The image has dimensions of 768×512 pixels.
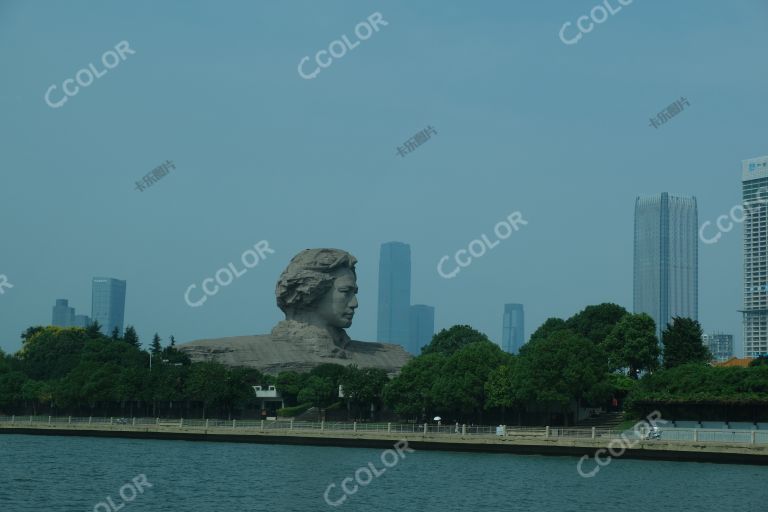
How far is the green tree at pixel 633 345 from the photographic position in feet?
305

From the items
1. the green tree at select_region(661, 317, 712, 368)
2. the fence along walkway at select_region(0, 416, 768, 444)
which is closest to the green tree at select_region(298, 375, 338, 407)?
Result: the fence along walkway at select_region(0, 416, 768, 444)

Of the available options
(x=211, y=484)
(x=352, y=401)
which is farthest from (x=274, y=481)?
(x=352, y=401)

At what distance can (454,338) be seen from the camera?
421 ft

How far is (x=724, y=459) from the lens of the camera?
2213 inches

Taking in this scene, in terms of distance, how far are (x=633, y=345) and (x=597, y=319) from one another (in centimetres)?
1339

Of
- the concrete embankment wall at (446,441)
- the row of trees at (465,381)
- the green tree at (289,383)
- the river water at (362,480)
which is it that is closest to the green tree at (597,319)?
the row of trees at (465,381)

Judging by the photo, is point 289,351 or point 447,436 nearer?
point 447,436

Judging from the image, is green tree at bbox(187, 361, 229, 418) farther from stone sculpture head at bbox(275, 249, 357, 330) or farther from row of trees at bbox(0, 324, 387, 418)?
stone sculpture head at bbox(275, 249, 357, 330)

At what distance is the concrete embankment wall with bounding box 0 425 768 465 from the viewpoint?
185 ft

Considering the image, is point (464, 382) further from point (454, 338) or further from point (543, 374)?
point (454, 338)

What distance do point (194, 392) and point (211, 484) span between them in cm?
4890

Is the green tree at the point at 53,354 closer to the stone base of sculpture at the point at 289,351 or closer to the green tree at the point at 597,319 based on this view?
the stone base of sculpture at the point at 289,351

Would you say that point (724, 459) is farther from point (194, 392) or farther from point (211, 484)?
point (194, 392)

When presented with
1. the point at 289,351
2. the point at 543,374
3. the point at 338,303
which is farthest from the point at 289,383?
the point at 543,374
